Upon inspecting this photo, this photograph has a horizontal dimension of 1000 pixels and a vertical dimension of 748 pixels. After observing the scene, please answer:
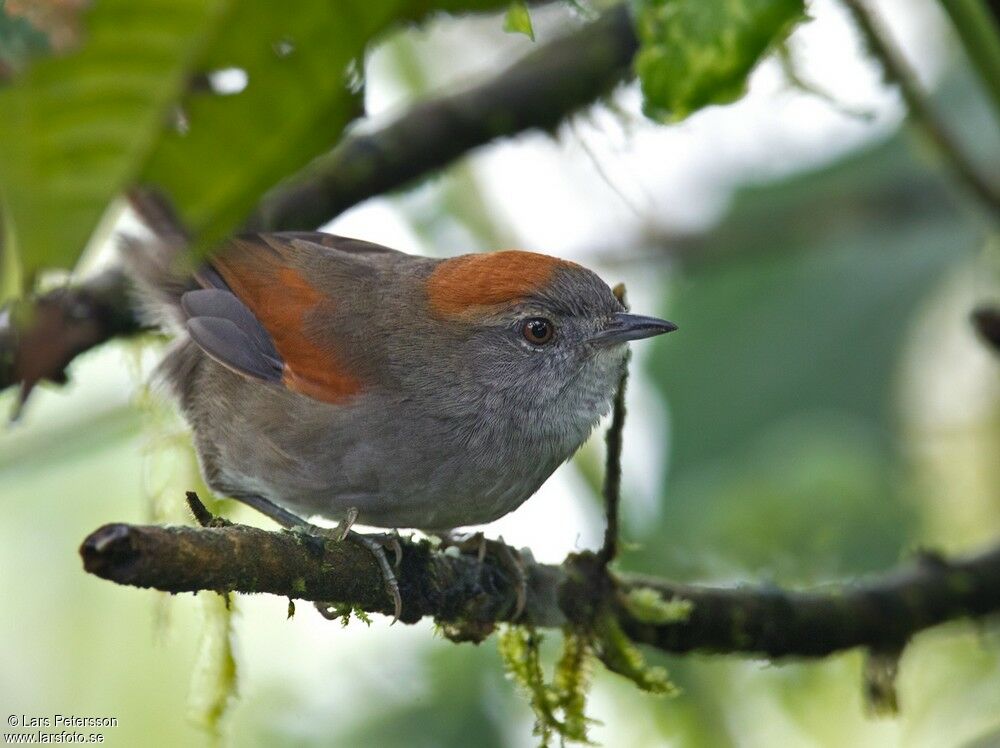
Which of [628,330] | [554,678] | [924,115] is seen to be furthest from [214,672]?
[924,115]

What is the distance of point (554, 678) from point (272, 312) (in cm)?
161

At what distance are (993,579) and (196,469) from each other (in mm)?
2918

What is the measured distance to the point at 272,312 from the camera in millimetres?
4109

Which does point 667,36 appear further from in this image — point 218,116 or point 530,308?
point 530,308

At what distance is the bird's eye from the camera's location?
427cm

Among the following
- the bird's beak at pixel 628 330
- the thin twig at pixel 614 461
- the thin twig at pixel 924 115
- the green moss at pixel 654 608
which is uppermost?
the thin twig at pixel 924 115

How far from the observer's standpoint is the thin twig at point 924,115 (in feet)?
11.4

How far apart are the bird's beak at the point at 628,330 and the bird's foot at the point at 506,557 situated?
902mm

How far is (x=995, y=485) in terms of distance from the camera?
5.14 m

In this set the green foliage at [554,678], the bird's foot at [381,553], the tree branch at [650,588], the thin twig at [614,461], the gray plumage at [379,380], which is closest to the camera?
the tree branch at [650,588]

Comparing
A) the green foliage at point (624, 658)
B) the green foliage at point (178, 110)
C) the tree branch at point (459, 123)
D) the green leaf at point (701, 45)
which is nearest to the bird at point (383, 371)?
the tree branch at point (459, 123)

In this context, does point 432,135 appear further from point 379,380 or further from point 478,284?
point 379,380

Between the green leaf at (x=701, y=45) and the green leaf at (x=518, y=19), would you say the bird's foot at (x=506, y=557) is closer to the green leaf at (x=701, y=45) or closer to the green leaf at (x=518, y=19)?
the green leaf at (x=701, y=45)

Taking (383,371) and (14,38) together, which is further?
(383,371)
